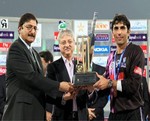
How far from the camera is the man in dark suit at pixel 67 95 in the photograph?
2.88 m

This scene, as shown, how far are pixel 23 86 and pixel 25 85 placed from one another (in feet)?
0.06

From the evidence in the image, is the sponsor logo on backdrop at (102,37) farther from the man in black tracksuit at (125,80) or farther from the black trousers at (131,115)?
the black trousers at (131,115)

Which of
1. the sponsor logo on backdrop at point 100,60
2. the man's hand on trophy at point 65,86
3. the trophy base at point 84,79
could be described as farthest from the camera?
the sponsor logo on backdrop at point 100,60

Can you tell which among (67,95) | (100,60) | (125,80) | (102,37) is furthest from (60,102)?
(102,37)

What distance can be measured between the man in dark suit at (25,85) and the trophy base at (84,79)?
161 mm

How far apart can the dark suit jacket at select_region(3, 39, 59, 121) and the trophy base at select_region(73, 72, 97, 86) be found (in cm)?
21

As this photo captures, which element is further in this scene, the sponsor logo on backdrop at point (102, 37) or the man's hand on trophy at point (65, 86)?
the sponsor logo on backdrop at point (102, 37)

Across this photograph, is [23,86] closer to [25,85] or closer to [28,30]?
[25,85]

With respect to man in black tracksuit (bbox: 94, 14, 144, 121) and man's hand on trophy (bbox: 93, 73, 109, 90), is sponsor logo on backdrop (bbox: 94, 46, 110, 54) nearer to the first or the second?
man in black tracksuit (bbox: 94, 14, 144, 121)

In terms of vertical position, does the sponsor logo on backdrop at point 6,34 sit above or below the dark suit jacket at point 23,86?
above

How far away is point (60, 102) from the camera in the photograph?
291 centimetres

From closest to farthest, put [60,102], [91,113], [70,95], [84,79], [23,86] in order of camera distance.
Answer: [84,79]
[23,86]
[70,95]
[60,102]
[91,113]

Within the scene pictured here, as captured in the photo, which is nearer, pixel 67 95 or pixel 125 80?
pixel 125 80

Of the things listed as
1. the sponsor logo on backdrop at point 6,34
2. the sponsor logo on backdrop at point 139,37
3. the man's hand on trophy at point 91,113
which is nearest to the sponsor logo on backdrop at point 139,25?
the sponsor logo on backdrop at point 139,37
